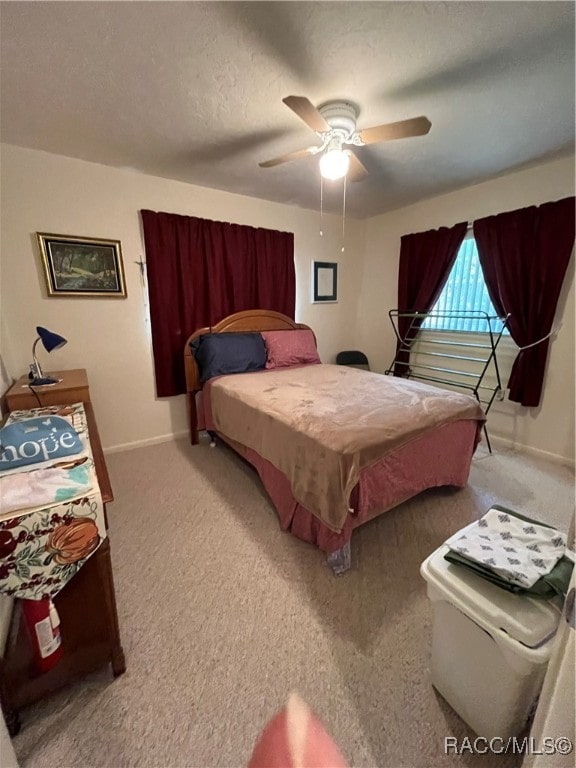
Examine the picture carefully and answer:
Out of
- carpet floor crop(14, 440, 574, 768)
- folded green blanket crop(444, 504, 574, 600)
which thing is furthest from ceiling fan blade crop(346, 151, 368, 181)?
carpet floor crop(14, 440, 574, 768)

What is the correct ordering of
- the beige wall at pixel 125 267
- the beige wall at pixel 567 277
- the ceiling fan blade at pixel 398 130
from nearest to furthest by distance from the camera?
the ceiling fan blade at pixel 398 130, the beige wall at pixel 125 267, the beige wall at pixel 567 277

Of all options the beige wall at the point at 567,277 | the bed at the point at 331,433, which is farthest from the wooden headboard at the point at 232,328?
the beige wall at the point at 567,277

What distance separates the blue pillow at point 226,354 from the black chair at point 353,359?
144 cm

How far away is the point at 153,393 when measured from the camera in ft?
10.1

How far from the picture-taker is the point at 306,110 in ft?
4.71

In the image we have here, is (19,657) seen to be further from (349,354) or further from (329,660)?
(349,354)

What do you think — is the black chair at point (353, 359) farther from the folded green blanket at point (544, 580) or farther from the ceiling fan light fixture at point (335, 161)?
the folded green blanket at point (544, 580)

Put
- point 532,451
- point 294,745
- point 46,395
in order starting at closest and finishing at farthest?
1. point 294,745
2. point 46,395
3. point 532,451

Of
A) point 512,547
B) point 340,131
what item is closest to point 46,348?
point 340,131

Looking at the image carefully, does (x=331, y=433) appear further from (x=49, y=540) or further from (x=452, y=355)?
(x=452, y=355)

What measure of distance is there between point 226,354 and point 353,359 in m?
1.95

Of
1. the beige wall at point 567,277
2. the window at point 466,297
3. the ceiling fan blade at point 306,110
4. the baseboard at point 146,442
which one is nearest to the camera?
the ceiling fan blade at point 306,110

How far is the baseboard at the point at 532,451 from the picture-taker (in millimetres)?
2652

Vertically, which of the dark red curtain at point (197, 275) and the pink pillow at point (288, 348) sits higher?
the dark red curtain at point (197, 275)
